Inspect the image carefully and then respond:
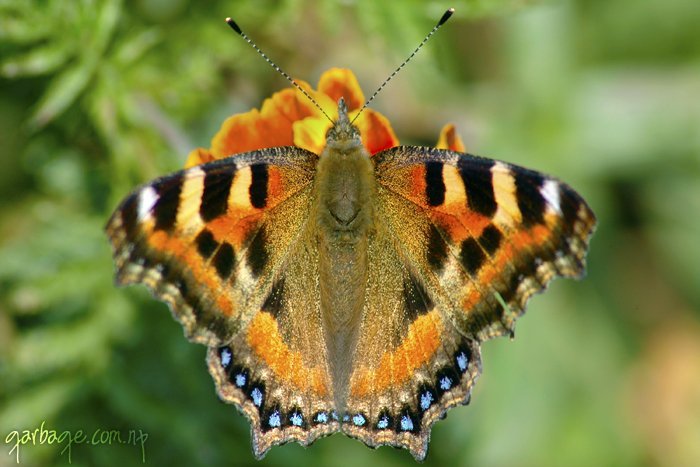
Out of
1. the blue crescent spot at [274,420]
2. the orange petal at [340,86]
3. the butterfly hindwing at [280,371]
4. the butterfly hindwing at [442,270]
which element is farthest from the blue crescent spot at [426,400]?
the orange petal at [340,86]

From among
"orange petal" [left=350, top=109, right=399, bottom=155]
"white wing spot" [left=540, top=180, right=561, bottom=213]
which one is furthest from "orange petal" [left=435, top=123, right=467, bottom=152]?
"white wing spot" [left=540, top=180, right=561, bottom=213]

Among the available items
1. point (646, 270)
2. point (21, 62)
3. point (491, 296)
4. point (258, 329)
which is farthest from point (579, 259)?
point (646, 270)

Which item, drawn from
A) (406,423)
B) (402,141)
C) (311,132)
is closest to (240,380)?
(406,423)

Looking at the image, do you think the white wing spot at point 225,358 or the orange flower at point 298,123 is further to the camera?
the orange flower at point 298,123

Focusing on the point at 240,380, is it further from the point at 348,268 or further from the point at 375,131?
the point at 375,131

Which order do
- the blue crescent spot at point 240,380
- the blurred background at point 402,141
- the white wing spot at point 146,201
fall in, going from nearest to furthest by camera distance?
the white wing spot at point 146,201
the blue crescent spot at point 240,380
the blurred background at point 402,141

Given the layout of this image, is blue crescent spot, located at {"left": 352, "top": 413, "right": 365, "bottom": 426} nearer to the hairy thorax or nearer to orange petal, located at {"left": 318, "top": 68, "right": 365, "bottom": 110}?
the hairy thorax

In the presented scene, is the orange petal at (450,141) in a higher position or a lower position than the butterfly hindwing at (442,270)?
higher

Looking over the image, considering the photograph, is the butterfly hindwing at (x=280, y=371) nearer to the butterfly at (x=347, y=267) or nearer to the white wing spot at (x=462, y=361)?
the butterfly at (x=347, y=267)
